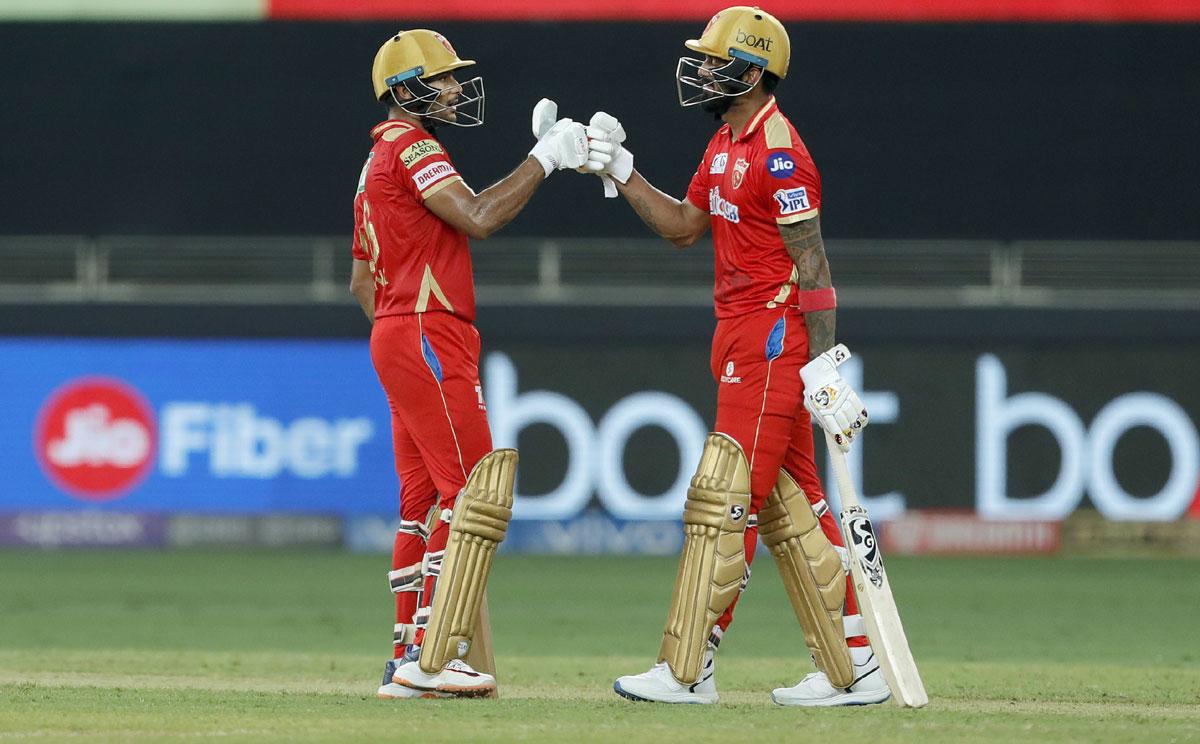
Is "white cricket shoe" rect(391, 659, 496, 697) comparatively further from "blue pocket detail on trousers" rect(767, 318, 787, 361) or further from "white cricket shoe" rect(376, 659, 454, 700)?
"blue pocket detail on trousers" rect(767, 318, 787, 361)

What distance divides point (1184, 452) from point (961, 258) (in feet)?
13.2

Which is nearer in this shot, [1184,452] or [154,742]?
[154,742]

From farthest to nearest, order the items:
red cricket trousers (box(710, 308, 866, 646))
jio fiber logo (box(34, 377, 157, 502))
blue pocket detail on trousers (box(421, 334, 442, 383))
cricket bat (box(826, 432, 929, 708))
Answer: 1. jio fiber logo (box(34, 377, 157, 502))
2. blue pocket detail on trousers (box(421, 334, 442, 383))
3. red cricket trousers (box(710, 308, 866, 646))
4. cricket bat (box(826, 432, 929, 708))

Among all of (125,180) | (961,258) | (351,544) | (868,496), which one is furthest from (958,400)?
(125,180)

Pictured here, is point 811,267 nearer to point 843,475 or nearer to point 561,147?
point 843,475

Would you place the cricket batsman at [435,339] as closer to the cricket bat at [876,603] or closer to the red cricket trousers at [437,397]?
the red cricket trousers at [437,397]

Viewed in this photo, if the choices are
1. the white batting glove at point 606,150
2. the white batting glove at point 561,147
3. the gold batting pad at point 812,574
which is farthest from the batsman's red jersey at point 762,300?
the white batting glove at point 561,147

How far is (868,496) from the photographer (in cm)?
1602

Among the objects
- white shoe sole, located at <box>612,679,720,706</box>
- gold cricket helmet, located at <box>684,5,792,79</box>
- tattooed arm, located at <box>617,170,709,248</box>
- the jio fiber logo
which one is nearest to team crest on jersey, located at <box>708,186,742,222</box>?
tattooed arm, located at <box>617,170,709,248</box>

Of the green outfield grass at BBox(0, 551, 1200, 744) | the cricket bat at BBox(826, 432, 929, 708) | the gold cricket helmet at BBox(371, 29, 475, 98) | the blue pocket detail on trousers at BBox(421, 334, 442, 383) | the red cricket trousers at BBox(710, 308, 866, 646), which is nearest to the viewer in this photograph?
the green outfield grass at BBox(0, 551, 1200, 744)

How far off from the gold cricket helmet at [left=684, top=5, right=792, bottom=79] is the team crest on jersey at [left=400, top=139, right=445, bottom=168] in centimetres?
92

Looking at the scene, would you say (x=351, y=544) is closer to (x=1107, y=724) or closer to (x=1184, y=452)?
(x=1184, y=452)

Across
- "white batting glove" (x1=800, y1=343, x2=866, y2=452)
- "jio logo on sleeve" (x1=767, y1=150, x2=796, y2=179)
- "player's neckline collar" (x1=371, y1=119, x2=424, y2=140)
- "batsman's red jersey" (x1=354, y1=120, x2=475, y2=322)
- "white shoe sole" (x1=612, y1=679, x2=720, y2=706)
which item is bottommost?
"white shoe sole" (x1=612, y1=679, x2=720, y2=706)

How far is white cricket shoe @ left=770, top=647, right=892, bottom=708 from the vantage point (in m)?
6.32
